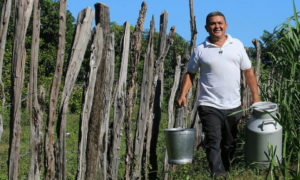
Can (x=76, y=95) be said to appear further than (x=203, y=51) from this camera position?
Yes

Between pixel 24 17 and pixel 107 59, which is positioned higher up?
pixel 24 17

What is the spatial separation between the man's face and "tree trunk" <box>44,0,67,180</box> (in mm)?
1542

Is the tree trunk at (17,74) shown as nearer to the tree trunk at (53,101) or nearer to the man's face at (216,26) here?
the tree trunk at (53,101)

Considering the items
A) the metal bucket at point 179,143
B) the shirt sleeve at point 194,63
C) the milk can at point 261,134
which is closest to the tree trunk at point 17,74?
the metal bucket at point 179,143

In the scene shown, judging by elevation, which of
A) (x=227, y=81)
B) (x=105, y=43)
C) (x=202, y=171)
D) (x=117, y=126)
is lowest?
(x=202, y=171)

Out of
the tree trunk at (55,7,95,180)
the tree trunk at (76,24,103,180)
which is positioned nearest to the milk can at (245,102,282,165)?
the tree trunk at (76,24,103,180)

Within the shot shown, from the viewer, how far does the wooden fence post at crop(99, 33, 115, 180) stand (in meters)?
3.06

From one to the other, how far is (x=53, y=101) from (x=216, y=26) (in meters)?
1.80

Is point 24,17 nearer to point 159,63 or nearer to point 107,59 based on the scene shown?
point 107,59

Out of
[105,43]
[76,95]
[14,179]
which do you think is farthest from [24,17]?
[76,95]

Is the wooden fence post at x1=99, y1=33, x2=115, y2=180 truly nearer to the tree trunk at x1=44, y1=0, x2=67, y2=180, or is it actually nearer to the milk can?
the tree trunk at x1=44, y1=0, x2=67, y2=180

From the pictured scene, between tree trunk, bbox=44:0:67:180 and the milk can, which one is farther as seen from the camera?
the milk can

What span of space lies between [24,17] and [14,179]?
1.11m

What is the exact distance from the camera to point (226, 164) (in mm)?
4098
